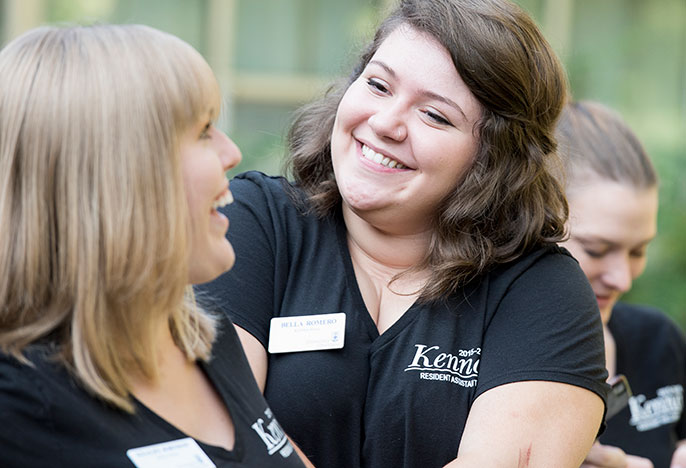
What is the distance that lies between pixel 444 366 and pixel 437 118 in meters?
0.63

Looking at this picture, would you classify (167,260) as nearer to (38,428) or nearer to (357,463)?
(38,428)

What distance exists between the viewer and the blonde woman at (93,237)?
1503 mm

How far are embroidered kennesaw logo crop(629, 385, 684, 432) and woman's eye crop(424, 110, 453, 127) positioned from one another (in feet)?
4.35

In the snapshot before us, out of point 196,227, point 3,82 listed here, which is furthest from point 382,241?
point 3,82

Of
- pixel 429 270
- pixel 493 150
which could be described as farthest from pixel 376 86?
pixel 429 270

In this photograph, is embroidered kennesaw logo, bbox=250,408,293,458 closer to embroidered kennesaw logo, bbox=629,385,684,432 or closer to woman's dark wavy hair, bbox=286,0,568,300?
woman's dark wavy hair, bbox=286,0,568,300

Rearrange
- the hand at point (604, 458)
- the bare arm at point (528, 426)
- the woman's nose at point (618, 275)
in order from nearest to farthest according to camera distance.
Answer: the bare arm at point (528, 426), the hand at point (604, 458), the woman's nose at point (618, 275)

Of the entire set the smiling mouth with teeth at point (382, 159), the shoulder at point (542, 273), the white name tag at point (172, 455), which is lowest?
the shoulder at point (542, 273)

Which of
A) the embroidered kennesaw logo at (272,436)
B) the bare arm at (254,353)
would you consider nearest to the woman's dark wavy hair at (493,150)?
the bare arm at (254,353)

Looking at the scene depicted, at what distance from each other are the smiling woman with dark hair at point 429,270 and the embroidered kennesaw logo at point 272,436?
1.20ft

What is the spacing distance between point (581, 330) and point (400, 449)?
1.73 feet

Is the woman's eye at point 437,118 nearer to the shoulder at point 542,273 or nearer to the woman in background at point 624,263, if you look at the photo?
the shoulder at point 542,273

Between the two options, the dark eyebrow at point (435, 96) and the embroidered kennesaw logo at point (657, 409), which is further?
the embroidered kennesaw logo at point (657, 409)

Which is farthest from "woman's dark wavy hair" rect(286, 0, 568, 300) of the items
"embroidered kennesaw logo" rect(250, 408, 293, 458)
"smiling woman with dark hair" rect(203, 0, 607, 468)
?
"embroidered kennesaw logo" rect(250, 408, 293, 458)
